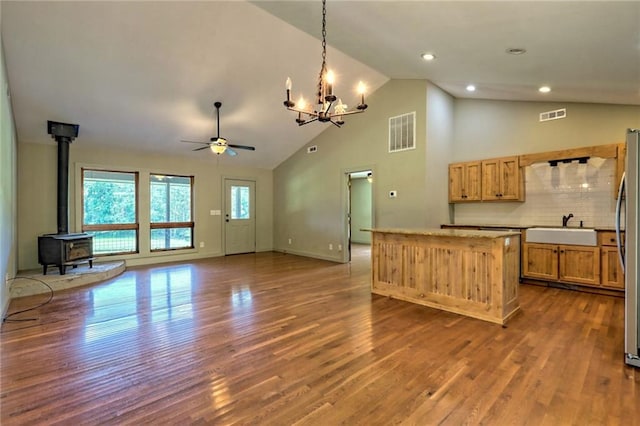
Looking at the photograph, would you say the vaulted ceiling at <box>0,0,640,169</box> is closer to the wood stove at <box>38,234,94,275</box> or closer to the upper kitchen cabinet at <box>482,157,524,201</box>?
the upper kitchen cabinet at <box>482,157,524,201</box>

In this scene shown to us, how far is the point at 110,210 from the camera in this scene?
6.73m

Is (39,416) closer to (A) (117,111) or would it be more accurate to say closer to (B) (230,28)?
(B) (230,28)

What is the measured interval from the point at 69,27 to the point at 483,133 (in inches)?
252

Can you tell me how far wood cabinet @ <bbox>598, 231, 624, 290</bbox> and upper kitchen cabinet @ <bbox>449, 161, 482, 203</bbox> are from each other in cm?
183

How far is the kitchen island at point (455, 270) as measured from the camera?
3393 mm

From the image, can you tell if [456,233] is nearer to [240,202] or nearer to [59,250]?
[59,250]

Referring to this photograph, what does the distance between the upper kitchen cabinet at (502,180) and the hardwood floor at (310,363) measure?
1.84m

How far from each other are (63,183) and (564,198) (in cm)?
851

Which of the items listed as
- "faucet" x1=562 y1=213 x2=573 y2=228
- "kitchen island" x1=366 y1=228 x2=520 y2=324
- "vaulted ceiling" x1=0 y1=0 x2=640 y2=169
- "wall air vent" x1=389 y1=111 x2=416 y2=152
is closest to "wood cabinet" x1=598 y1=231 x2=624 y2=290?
"faucet" x1=562 y1=213 x2=573 y2=228

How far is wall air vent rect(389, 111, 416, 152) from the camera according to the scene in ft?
19.2

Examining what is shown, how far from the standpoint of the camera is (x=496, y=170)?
18.3ft

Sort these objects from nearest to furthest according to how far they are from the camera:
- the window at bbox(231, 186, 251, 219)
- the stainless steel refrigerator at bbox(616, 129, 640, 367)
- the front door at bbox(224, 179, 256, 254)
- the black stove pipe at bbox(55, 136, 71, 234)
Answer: the stainless steel refrigerator at bbox(616, 129, 640, 367) < the black stove pipe at bbox(55, 136, 71, 234) < the front door at bbox(224, 179, 256, 254) < the window at bbox(231, 186, 251, 219)

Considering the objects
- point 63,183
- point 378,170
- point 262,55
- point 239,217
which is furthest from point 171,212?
point 378,170

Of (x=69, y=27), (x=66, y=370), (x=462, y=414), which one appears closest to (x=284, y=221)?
(x=69, y=27)
